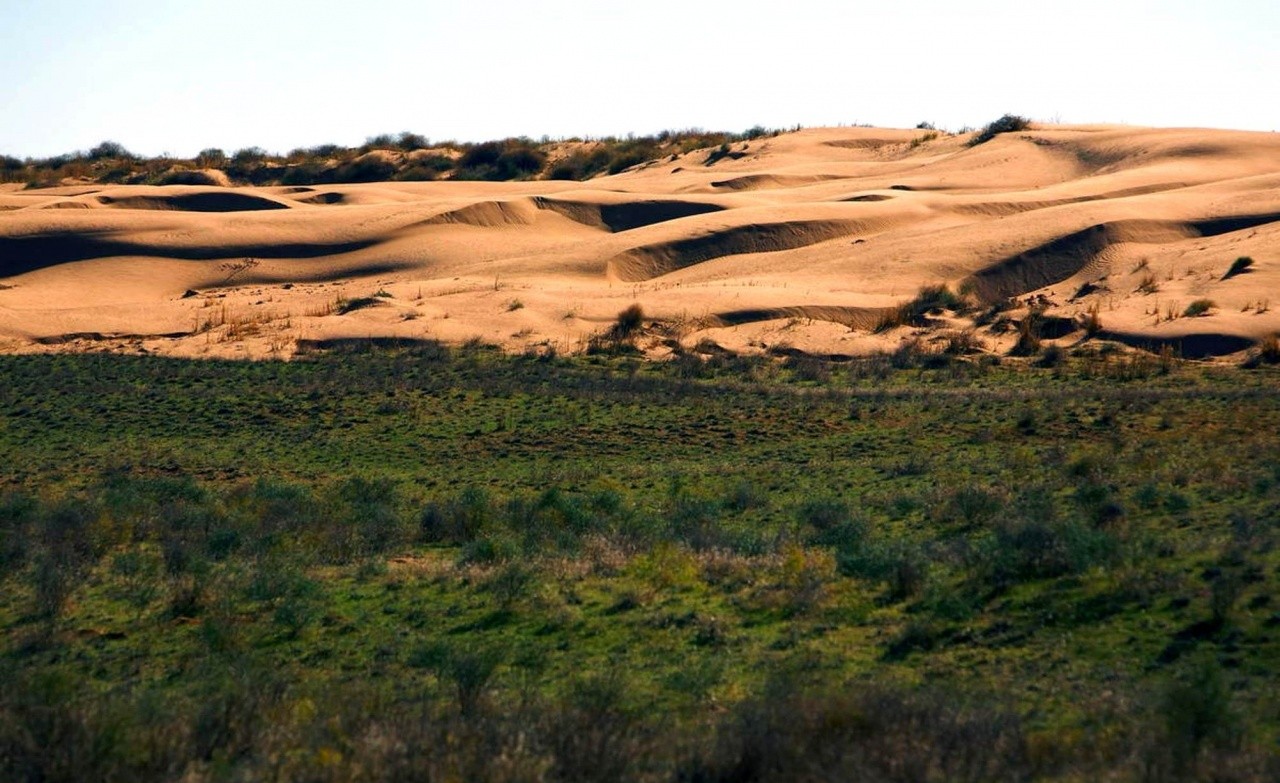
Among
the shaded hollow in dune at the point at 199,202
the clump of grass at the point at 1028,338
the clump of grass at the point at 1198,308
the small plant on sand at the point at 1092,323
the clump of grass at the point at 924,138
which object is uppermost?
the clump of grass at the point at 924,138

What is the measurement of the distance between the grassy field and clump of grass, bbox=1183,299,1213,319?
5.34 metres

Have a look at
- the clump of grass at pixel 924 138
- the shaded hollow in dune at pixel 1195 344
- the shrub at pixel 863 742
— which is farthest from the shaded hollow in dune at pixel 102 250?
the shrub at pixel 863 742

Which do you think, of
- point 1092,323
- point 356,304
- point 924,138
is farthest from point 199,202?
point 1092,323

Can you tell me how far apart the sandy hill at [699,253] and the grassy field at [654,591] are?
820cm

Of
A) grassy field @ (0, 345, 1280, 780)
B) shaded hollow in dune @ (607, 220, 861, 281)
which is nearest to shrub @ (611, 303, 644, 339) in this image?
grassy field @ (0, 345, 1280, 780)

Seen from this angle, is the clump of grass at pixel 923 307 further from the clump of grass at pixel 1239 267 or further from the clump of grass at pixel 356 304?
the clump of grass at pixel 356 304

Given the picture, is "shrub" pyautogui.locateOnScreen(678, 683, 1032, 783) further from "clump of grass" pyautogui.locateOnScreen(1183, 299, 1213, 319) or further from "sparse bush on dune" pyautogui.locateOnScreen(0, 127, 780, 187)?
"sparse bush on dune" pyautogui.locateOnScreen(0, 127, 780, 187)

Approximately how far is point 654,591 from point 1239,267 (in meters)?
27.6

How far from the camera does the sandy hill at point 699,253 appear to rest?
34.5 meters

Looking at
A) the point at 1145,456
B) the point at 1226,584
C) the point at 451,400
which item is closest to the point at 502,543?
the point at 1226,584

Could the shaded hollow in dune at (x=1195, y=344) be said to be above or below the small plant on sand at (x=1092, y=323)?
below

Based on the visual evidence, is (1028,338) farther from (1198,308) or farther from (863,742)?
(863,742)

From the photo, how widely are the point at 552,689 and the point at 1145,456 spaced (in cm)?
1269

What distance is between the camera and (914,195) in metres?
51.8
